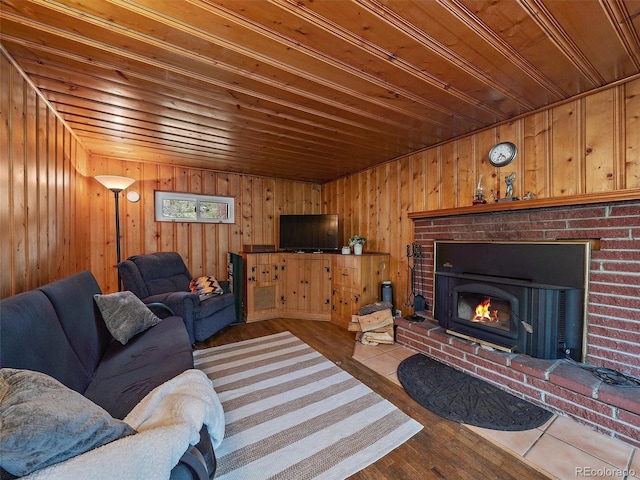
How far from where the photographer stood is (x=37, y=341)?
1138 mm

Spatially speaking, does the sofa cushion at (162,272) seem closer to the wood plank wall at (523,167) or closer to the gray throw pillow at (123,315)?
the gray throw pillow at (123,315)

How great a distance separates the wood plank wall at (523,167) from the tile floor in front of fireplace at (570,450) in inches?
64.0

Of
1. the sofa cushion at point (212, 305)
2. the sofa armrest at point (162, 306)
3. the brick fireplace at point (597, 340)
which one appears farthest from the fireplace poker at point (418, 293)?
the sofa armrest at point (162, 306)

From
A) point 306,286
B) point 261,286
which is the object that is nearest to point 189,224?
point 261,286

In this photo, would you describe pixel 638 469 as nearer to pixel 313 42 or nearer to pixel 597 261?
pixel 597 261

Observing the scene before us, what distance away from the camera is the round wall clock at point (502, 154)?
2.34m

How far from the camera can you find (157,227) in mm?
3689

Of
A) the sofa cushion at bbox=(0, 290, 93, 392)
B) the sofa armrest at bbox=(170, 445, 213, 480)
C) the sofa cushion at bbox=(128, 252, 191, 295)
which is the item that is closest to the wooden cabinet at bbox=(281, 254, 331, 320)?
the sofa cushion at bbox=(128, 252, 191, 295)

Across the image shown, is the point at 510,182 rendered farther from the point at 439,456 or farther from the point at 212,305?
the point at 212,305

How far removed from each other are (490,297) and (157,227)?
4162mm

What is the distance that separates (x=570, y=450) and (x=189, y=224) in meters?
4.42

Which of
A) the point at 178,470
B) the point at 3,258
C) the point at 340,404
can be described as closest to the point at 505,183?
the point at 340,404

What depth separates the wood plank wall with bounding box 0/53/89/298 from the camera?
142 centimetres

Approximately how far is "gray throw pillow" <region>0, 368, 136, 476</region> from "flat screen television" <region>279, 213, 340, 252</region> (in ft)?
11.1
